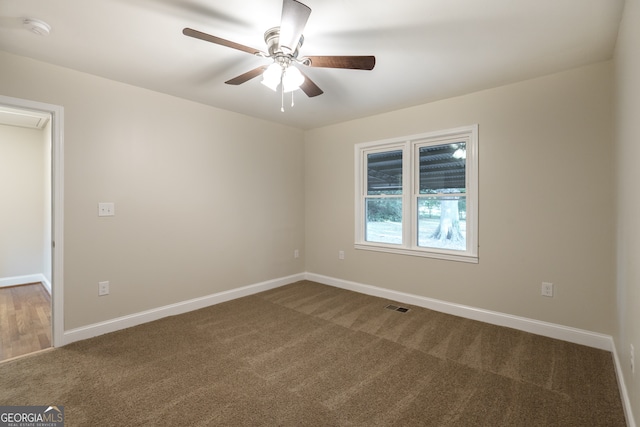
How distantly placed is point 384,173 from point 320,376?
2.78 m

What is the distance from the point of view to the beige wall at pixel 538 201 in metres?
2.64

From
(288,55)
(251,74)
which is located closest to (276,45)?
(288,55)

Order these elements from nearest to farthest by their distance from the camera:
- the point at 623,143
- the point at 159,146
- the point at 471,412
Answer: the point at 471,412 < the point at 623,143 < the point at 159,146

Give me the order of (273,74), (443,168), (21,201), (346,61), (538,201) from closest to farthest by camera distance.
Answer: (346,61), (273,74), (538,201), (443,168), (21,201)

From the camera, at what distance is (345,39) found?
7.30ft

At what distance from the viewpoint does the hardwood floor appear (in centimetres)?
273

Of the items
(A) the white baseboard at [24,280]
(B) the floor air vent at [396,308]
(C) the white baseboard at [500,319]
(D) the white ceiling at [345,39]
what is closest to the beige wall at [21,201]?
(A) the white baseboard at [24,280]

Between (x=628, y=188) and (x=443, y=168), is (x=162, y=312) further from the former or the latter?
(x=628, y=188)

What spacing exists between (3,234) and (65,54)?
12.8 feet

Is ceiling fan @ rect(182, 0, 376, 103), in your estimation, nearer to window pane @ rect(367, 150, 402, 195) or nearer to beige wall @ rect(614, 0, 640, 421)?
beige wall @ rect(614, 0, 640, 421)

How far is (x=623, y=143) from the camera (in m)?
2.05

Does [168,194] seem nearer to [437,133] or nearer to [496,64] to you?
[437,133]

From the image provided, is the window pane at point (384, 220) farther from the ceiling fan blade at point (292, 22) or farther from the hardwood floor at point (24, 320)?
the hardwood floor at point (24, 320)

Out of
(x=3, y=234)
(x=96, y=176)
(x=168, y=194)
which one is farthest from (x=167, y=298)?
(x=3, y=234)
